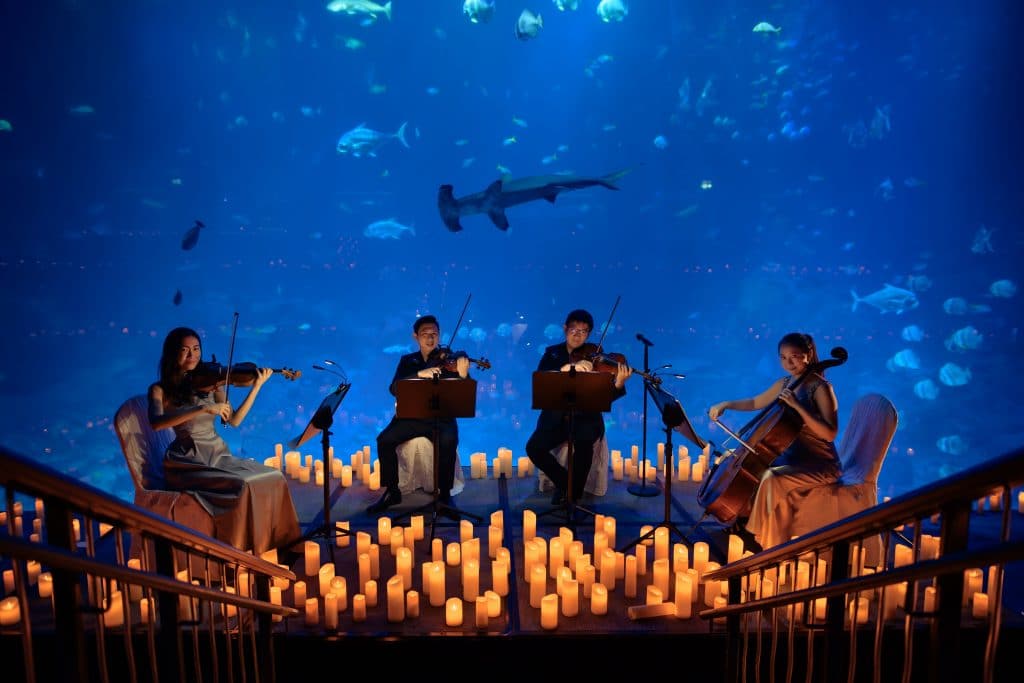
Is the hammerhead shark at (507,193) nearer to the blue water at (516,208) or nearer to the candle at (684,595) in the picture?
the blue water at (516,208)

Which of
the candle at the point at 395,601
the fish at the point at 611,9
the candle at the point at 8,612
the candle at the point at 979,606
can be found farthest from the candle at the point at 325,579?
the fish at the point at 611,9

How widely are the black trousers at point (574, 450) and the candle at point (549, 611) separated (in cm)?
177

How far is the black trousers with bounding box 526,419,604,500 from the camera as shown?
15.6 ft

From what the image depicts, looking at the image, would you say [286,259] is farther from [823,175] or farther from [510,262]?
[823,175]

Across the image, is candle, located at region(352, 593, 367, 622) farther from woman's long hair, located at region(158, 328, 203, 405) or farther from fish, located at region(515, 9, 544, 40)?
fish, located at region(515, 9, 544, 40)

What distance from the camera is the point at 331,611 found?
118 inches

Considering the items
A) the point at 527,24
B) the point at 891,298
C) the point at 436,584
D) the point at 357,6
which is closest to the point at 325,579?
the point at 436,584

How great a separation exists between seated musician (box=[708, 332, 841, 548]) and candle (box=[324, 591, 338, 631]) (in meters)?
2.57

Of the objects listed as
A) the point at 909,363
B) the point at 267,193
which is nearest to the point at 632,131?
the point at 909,363

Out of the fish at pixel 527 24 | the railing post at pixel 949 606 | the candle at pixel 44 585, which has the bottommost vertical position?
the candle at pixel 44 585

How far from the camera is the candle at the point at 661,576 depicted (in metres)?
3.33

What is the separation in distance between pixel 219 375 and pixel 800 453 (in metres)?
3.75

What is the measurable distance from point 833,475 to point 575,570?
1.74m

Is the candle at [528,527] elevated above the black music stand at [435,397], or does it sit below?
below
